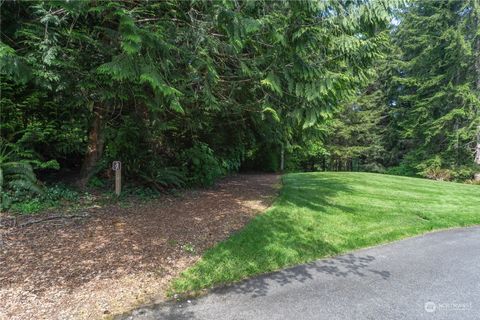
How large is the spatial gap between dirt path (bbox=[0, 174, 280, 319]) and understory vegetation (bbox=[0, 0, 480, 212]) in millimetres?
1035

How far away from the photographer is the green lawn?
375 centimetres

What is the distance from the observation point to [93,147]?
20.7ft

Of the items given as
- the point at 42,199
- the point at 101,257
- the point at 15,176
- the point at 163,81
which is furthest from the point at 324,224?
the point at 15,176

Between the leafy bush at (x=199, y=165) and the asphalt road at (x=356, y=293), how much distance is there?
4206 mm

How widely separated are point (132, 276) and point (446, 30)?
19548 millimetres

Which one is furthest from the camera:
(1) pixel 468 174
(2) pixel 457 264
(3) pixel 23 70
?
(1) pixel 468 174

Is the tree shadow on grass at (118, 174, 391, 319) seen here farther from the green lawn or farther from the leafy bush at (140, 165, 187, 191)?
the leafy bush at (140, 165, 187, 191)

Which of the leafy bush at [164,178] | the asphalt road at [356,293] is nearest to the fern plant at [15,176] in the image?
the leafy bush at [164,178]

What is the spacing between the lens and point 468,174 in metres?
15.7

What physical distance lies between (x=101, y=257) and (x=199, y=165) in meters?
4.28

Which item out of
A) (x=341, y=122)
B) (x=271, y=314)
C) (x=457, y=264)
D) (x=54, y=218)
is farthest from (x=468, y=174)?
(x=54, y=218)

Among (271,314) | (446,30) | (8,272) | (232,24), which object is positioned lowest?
(271,314)

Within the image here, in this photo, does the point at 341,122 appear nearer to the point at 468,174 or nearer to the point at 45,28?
the point at 468,174

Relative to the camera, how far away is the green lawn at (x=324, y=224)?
3.75m
